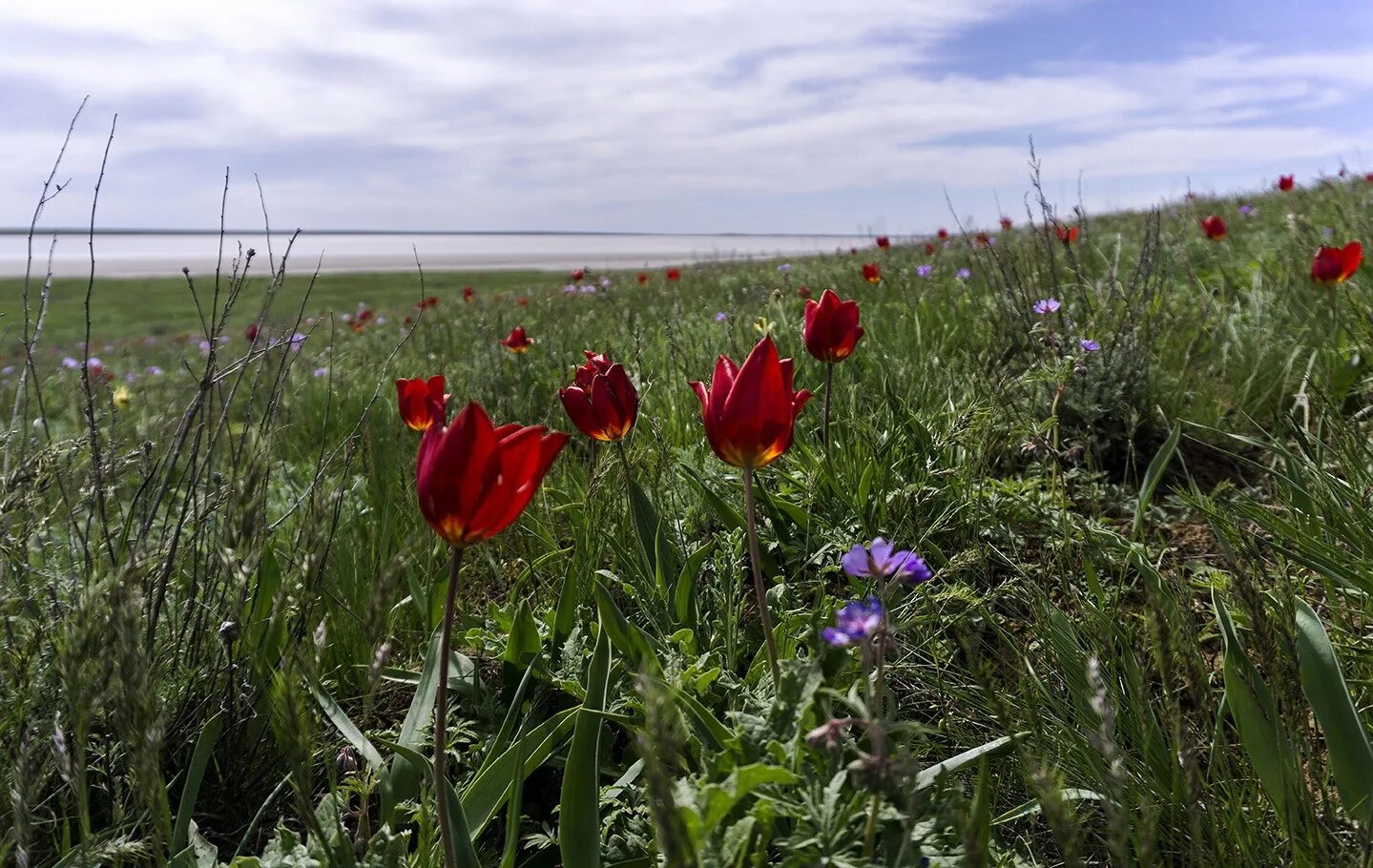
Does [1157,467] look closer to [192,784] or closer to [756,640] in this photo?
[756,640]

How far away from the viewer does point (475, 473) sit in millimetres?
1016

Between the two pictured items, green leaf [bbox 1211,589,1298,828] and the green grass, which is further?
green leaf [bbox 1211,589,1298,828]

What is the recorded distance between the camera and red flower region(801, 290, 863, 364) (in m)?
2.04

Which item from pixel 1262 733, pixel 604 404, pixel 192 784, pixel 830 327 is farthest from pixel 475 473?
pixel 830 327

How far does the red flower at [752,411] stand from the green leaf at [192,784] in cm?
89

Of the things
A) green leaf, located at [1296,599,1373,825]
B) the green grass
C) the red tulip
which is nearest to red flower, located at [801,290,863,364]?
the green grass

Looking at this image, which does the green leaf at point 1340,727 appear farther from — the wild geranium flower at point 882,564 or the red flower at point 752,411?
the red flower at point 752,411

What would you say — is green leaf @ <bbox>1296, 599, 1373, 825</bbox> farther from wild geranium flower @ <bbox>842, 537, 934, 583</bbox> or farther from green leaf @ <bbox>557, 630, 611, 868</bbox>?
green leaf @ <bbox>557, 630, 611, 868</bbox>

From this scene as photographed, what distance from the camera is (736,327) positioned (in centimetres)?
382

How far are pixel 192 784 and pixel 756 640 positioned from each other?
3.25 ft

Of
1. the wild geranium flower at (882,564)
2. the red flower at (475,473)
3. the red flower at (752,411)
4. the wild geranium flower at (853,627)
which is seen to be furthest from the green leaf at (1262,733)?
the red flower at (475,473)

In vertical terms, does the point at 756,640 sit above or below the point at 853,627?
below

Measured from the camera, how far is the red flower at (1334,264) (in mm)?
2893

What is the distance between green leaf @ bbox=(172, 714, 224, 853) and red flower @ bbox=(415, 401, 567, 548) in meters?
0.62
